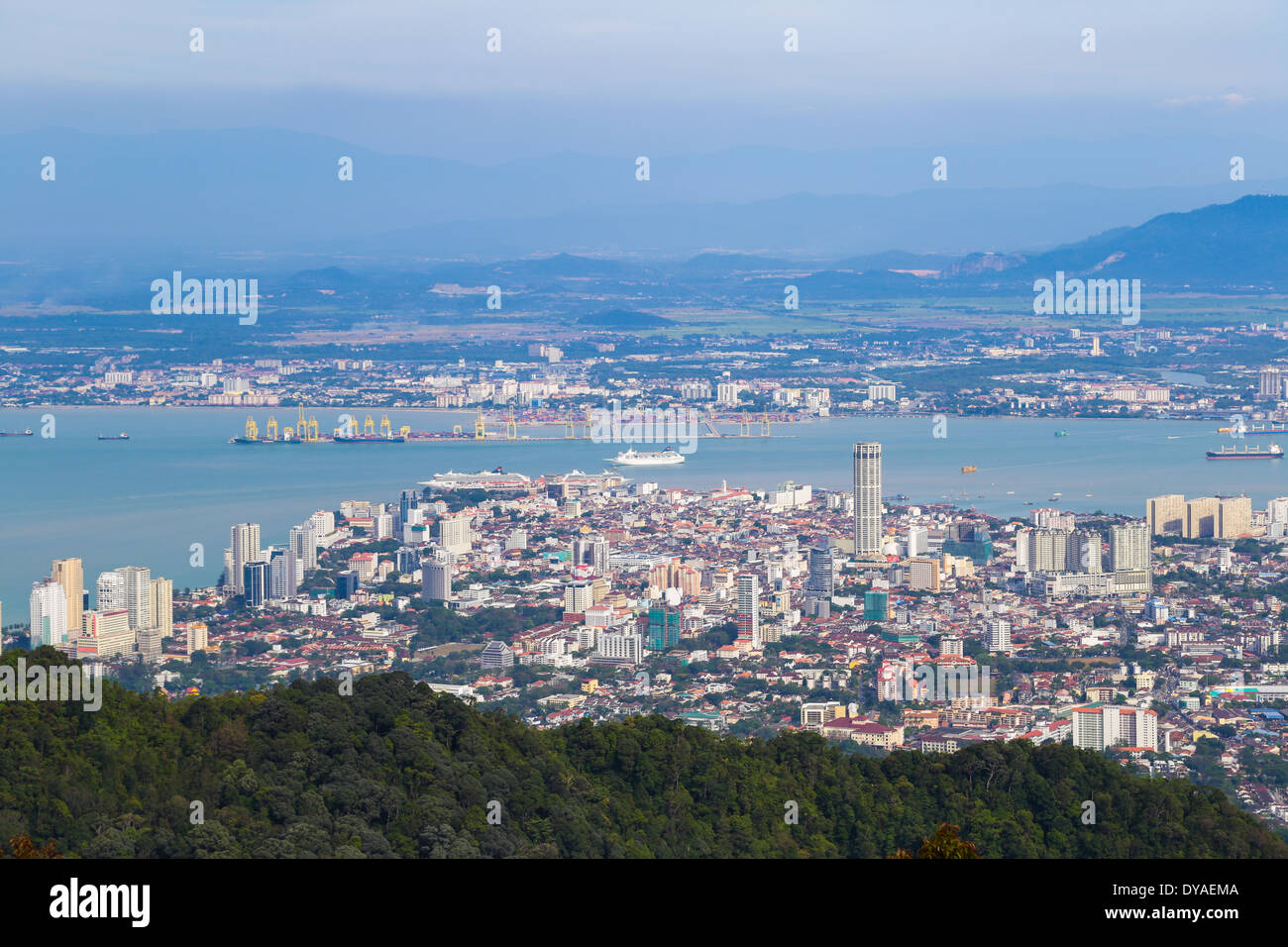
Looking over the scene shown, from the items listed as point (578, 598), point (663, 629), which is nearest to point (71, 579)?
point (578, 598)

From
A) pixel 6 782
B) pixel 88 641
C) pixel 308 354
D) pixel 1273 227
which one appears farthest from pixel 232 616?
pixel 1273 227

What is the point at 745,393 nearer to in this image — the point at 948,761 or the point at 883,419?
the point at 883,419

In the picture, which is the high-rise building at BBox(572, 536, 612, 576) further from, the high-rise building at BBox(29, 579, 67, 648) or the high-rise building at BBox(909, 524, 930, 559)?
the high-rise building at BBox(29, 579, 67, 648)

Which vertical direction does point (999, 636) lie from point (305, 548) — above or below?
below

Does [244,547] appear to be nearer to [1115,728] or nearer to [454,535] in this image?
[454,535]

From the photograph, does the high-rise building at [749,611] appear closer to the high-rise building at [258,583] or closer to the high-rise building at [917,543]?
the high-rise building at [917,543]

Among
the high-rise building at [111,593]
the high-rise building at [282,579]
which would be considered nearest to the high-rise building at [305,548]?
the high-rise building at [282,579]
